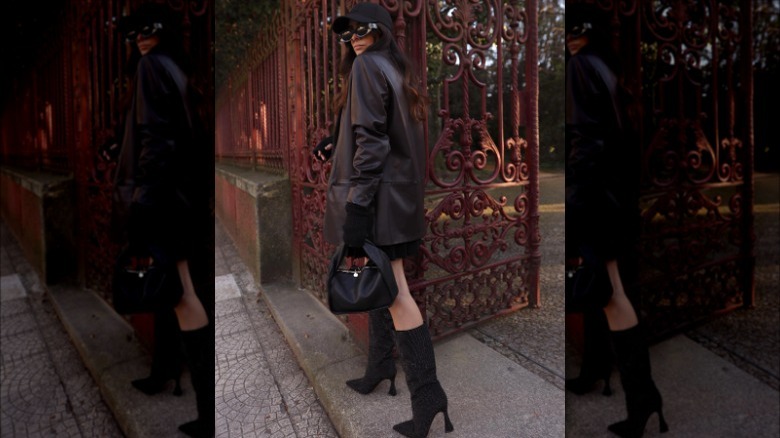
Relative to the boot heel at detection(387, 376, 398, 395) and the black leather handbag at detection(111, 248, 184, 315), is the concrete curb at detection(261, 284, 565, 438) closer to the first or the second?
the boot heel at detection(387, 376, 398, 395)

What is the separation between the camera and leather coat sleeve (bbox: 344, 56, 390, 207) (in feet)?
4.57

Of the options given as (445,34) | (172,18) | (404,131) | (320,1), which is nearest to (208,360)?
(172,18)

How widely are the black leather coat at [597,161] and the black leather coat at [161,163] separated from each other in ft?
2.09

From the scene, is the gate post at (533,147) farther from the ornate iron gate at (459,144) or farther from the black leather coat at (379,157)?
the black leather coat at (379,157)

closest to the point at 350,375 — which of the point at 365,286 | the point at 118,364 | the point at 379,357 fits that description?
the point at 379,357

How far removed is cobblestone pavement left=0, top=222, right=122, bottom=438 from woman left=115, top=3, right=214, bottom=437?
0.42 m

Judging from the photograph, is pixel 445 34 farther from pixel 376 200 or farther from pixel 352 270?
pixel 352 270

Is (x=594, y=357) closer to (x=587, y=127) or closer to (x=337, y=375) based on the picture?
(x=587, y=127)

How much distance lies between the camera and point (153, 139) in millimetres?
659

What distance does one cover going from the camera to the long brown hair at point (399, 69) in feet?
4.97

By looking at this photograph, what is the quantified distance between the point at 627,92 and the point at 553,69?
1.09m

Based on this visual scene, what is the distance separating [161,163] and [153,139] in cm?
4

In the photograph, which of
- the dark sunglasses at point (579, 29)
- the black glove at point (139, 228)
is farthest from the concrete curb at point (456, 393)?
the dark sunglasses at point (579, 29)

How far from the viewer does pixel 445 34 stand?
1979mm
